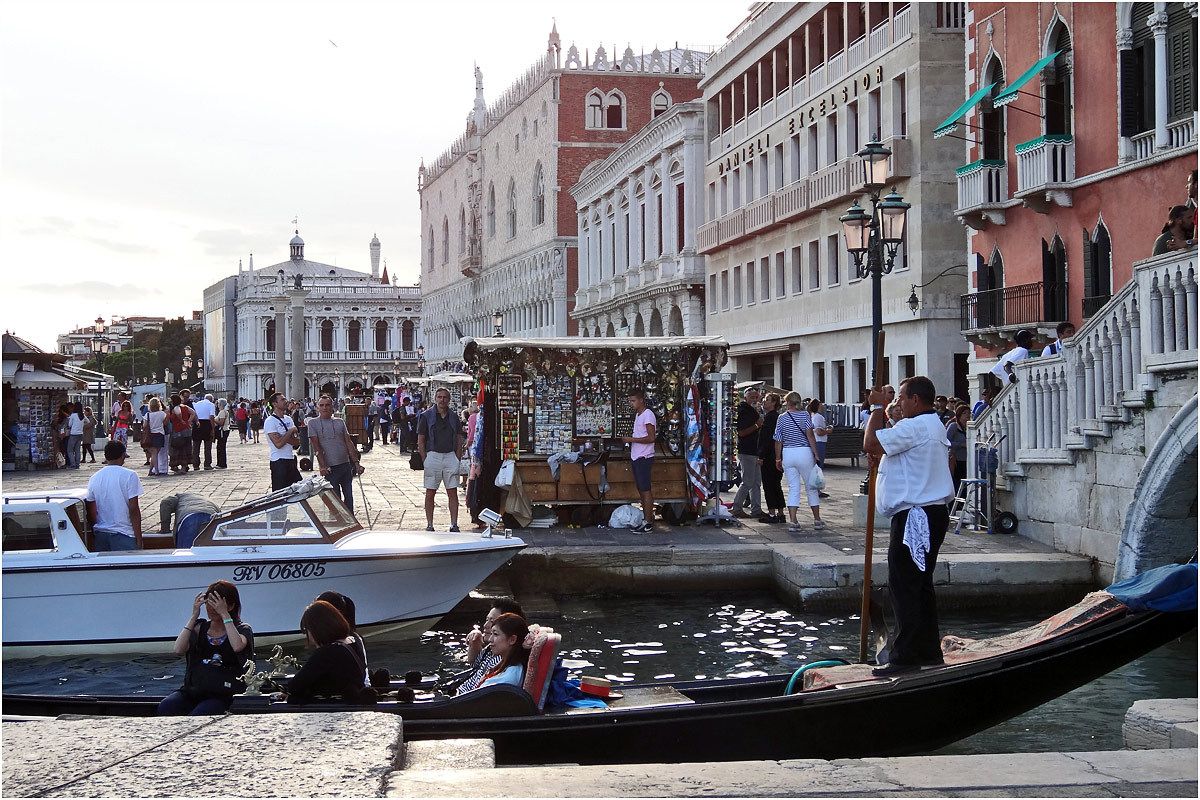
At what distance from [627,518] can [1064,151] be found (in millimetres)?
10867

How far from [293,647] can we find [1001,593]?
652 cm

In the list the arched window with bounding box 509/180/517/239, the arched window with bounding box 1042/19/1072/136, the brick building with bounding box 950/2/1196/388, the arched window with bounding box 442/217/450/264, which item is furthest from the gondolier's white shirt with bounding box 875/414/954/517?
the arched window with bounding box 442/217/450/264

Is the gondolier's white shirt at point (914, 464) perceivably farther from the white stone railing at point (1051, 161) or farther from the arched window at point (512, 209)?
the arched window at point (512, 209)

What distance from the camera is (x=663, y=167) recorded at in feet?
152

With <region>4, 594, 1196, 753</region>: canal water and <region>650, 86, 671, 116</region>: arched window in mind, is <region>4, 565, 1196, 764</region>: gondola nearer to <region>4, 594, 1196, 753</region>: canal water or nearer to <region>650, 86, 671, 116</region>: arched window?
<region>4, 594, 1196, 753</region>: canal water

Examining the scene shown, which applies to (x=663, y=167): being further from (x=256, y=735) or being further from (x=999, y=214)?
(x=256, y=735)

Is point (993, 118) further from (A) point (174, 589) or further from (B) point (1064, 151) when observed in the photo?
(A) point (174, 589)

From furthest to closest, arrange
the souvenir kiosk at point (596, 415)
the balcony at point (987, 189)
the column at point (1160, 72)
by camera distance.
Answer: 1. the balcony at point (987, 189)
2. the column at point (1160, 72)
3. the souvenir kiosk at point (596, 415)

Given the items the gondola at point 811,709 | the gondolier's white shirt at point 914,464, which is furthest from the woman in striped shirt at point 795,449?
the gondolier's white shirt at point 914,464

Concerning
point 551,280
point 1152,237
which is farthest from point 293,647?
point 551,280

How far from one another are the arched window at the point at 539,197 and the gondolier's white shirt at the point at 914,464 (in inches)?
2434

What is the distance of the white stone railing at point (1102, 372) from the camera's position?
10930mm

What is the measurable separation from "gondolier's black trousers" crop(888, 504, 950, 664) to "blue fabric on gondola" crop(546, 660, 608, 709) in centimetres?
176

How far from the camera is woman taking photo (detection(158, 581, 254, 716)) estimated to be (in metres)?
6.88
